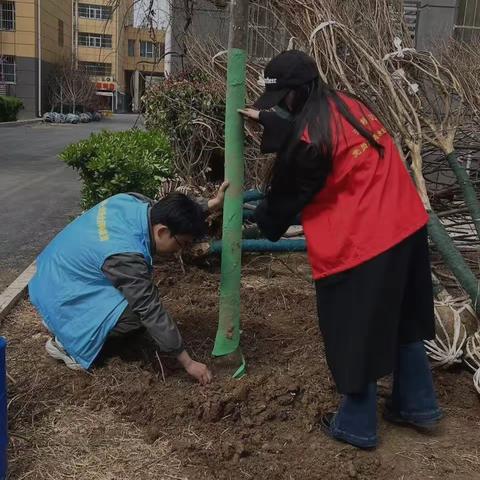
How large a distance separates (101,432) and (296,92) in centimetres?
172

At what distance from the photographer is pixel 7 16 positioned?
47.0 m

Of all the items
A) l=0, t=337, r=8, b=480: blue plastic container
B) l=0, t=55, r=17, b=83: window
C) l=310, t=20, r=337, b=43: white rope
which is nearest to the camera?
l=0, t=337, r=8, b=480: blue plastic container

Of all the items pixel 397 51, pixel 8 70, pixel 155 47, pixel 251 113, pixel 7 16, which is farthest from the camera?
pixel 8 70

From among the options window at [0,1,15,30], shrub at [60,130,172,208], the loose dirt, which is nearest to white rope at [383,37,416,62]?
the loose dirt

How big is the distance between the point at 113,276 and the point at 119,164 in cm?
205

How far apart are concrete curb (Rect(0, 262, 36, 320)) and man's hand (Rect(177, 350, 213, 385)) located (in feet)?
5.70

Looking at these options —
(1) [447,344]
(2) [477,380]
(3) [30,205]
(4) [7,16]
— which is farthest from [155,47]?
(4) [7,16]

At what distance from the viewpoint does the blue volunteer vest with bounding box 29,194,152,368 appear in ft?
10.6

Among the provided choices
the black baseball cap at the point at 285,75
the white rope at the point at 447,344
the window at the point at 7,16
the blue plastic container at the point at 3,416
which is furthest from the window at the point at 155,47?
the window at the point at 7,16

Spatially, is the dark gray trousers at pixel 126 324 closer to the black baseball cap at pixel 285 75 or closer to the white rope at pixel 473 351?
the black baseball cap at pixel 285 75

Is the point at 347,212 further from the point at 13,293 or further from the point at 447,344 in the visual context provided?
the point at 13,293

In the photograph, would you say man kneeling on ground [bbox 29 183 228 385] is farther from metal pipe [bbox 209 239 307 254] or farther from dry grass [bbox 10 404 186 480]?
metal pipe [bbox 209 239 307 254]

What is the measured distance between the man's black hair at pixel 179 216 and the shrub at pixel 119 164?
1898 mm

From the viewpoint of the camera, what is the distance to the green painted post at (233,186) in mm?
3170
